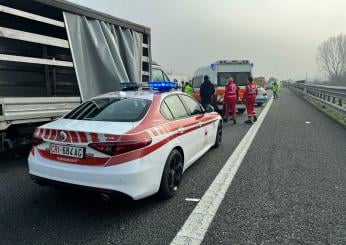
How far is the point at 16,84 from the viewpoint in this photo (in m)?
5.84

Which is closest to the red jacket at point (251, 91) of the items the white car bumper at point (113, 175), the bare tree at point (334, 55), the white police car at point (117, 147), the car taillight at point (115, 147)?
the white police car at point (117, 147)

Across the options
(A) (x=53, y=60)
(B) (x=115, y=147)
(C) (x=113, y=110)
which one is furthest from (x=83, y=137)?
(A) (x=53, y=60)

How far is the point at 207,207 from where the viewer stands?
359 cm

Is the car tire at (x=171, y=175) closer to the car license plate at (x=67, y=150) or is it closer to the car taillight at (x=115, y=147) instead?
the car taillight at (x=115, y=147)

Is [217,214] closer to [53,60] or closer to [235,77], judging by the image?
[53,60]

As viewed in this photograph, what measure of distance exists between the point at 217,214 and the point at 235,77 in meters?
10.6

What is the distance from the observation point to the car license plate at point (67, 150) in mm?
3236

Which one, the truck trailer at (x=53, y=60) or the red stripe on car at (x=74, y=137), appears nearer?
the red stripe on car at (x=74, y=137)

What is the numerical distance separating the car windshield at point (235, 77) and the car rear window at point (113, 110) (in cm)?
958

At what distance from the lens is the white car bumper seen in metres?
3.12

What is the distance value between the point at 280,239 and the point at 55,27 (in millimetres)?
5226

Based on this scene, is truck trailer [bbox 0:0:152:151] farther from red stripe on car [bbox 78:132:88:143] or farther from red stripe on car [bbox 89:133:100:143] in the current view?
red stripe on car [bbox 89:133:100:143]

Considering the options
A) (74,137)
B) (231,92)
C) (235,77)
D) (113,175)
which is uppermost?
(235,77)

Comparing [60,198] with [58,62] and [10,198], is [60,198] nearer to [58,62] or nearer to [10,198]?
[10,198]
